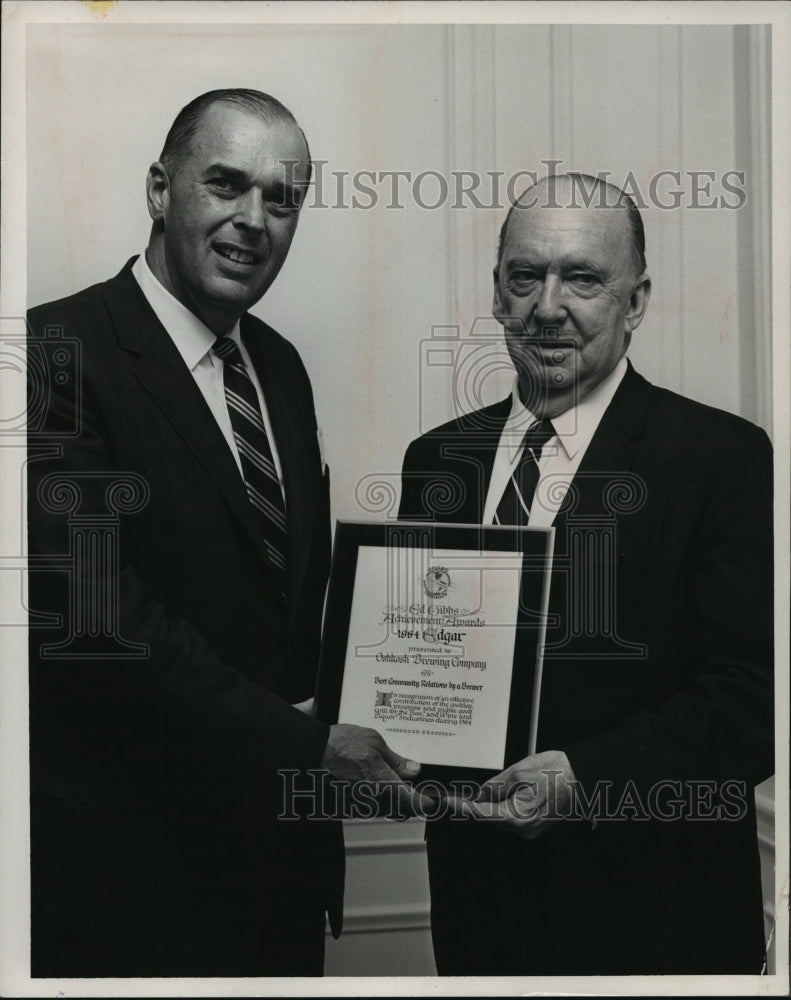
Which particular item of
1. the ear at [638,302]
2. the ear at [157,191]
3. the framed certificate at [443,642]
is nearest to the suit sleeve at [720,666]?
the framed certificate at [443,642]

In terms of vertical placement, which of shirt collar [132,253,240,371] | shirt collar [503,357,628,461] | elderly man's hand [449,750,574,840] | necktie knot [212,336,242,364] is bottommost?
elderly man's hand [449,750,574,840]

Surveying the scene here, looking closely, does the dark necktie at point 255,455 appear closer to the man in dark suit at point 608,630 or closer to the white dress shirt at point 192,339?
the white dress shirt at point 192,339

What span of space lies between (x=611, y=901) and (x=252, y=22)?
2.12 m

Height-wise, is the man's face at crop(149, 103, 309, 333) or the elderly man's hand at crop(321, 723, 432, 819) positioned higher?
the man's face at crop(149, 103, 309, 333)

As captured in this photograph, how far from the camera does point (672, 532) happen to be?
2525mm

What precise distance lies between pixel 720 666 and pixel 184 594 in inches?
47.1

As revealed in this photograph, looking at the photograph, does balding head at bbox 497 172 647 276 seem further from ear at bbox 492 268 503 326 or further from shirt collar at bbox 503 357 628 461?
shirt collar at bbox 503 357 628 461

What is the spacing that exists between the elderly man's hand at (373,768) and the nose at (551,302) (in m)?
0.98

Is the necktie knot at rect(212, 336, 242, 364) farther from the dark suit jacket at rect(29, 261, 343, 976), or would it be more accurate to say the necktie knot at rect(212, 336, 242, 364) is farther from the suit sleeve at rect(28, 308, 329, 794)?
the suit sleeve at rect(28, 308, 329, 794)

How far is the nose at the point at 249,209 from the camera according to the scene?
2500 millimetres

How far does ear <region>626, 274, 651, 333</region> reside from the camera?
8.34ft

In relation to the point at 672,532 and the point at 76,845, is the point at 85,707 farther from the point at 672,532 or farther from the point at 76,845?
the point at 672,532

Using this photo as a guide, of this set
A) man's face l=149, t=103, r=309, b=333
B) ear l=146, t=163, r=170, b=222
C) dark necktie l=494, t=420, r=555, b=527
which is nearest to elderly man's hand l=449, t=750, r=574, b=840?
dark necktie l=494, t=420, r=555, b=527

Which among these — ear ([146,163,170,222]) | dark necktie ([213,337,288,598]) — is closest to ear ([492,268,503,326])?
dark necktie ([213,337,288,598])
